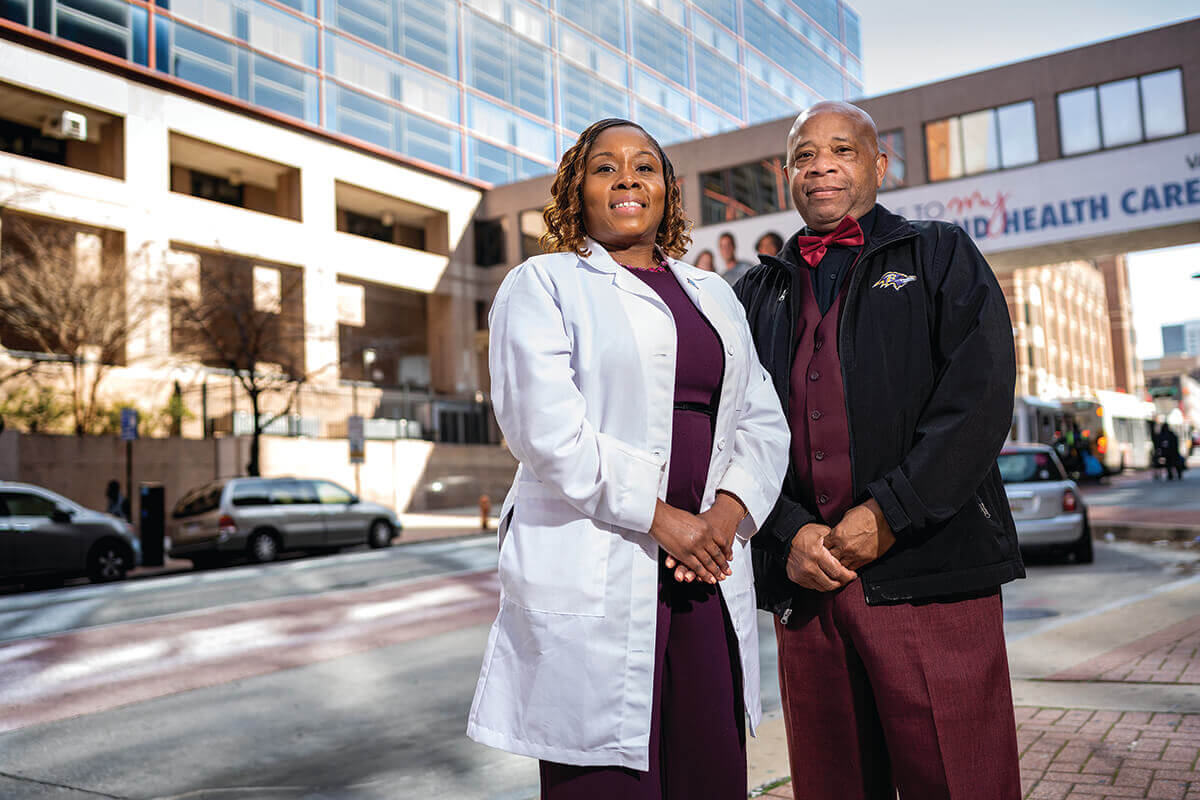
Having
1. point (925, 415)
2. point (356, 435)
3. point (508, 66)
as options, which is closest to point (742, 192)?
point (508, 66)

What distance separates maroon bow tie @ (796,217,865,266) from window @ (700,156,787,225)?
3183 centimetres

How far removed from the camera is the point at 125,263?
2603 centimetres

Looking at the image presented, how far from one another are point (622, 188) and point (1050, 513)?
439 inches

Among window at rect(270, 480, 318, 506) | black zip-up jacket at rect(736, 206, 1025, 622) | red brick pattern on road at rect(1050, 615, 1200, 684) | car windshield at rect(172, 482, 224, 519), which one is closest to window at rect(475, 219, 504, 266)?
window at rect(270, 480, 318, 506)

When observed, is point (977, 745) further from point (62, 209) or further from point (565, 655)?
point (62, 209)

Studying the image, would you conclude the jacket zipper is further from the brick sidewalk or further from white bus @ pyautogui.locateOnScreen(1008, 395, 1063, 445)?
white bus @ pyautogui.locateOnScreen(1008, 395, 1063, 445)

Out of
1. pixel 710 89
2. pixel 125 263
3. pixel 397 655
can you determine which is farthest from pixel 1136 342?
pixel 397 655

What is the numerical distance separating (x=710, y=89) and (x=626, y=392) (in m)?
57.1

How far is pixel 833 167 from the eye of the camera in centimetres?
264

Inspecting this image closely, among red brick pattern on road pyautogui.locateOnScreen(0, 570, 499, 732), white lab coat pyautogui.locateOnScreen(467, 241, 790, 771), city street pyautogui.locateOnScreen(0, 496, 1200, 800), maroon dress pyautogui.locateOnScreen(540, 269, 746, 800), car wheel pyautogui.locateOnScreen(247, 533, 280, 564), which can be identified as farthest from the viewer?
car wheel pyautogui.locateOnScreen(247, 533, 280, 564)

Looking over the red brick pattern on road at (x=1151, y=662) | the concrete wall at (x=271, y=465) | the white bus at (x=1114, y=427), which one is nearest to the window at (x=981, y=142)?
the white bus at (x=1114, y=427)

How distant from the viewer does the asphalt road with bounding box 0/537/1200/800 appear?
4.73m

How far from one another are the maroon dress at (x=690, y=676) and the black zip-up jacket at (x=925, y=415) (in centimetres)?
29

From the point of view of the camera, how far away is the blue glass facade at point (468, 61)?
3044 cm
